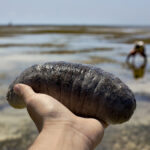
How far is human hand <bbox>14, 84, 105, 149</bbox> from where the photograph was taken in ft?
5.57

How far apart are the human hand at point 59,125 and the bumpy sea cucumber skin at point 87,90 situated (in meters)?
0.33

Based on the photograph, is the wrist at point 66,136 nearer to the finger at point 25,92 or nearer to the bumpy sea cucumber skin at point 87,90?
the finger at point 25,92

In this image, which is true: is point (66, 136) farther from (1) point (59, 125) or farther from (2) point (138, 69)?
(2) point (138, 69)

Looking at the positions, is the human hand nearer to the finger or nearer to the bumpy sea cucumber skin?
the finger

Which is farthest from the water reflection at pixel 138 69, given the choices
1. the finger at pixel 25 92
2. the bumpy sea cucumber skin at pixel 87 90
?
the finger at pixel 25 92

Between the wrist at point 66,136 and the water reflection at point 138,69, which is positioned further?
the water reflection at point 138,69

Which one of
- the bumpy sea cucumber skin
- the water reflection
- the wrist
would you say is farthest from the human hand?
the water reflection

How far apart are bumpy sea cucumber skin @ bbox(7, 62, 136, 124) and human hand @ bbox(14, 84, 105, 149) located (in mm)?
334

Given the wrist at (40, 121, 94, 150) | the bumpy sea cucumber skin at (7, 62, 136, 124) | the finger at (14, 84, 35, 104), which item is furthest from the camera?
the bumpy sea cucumber skin at (7, 62, 136, 124)

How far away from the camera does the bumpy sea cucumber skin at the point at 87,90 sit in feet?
7.82

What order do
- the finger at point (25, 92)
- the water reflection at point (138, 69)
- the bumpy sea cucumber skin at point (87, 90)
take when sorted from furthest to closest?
the water reflection at point (138, 69), the bumpy sea cucumber skin at point (87, 90), the finger at point (25, 92)

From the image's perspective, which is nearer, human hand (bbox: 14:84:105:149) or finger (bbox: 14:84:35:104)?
human hand (bbox: 14:84:105:149)

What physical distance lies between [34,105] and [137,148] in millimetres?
2100

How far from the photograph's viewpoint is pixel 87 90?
244cm
